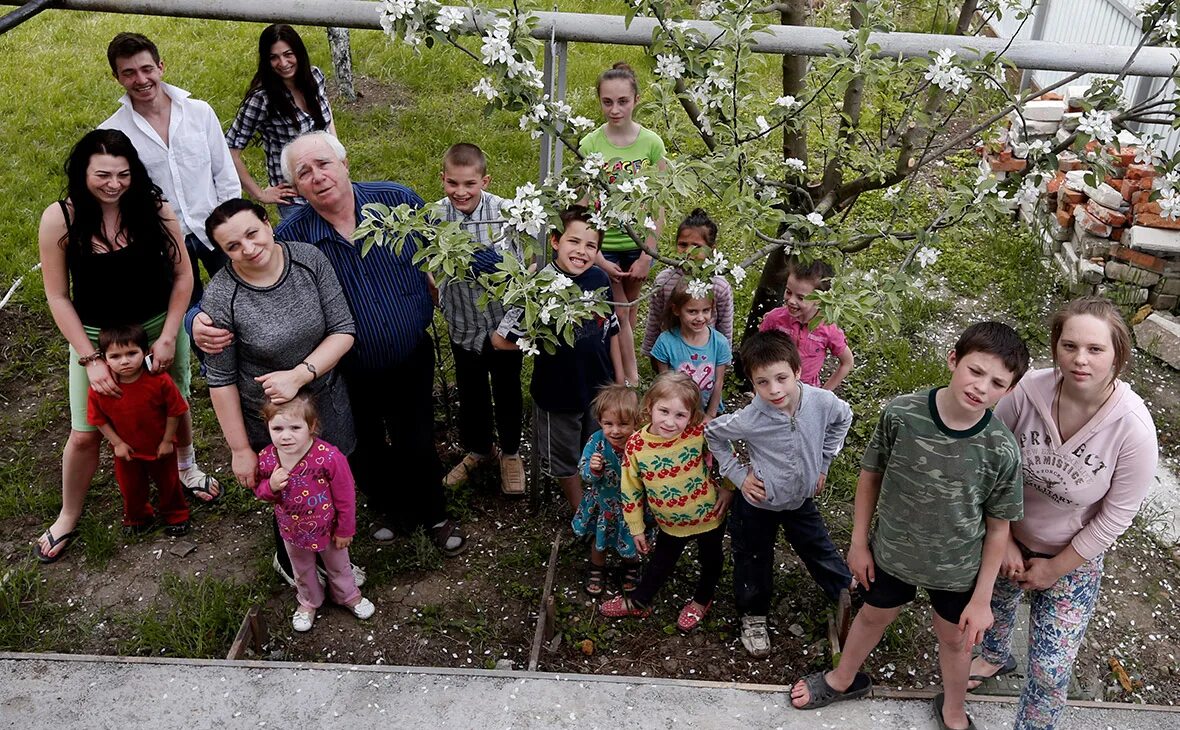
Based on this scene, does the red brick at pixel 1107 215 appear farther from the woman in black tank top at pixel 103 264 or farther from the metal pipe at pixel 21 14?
the metal pipe at pixel 21 14

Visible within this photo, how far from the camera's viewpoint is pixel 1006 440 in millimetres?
2688

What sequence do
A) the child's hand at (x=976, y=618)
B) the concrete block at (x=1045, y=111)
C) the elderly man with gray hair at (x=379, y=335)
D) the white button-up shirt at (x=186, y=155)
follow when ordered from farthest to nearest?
→ the concrete block at (x=1045, y=111) → the white button-up shirt at (x=186, y=155) → the elderly man with gray hair at (x=379, y=335) → the child's hand at (x=976, y=618)

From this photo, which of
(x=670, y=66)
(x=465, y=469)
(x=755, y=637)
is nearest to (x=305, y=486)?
(x=465, y=469)

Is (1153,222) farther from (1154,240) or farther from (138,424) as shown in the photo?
(138,424)

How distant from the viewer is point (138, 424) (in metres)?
3.91

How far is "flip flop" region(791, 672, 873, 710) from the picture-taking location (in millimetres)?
3262

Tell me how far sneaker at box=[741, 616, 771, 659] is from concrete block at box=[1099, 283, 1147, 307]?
11.3ft

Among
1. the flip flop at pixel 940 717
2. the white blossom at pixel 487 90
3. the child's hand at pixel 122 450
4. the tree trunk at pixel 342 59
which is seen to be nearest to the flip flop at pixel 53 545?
the child's hand at pixel 122 450

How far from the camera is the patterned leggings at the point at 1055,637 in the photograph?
2.91 m

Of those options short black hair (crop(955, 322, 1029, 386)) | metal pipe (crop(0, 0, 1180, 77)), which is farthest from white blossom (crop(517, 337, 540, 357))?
short black hair (crop(955, 322, 1029, 386))

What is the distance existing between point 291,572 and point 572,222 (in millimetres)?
1770

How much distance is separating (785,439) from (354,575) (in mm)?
1760

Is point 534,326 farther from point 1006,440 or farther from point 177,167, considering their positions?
point 177,167

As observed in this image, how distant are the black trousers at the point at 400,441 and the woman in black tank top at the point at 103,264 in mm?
854
